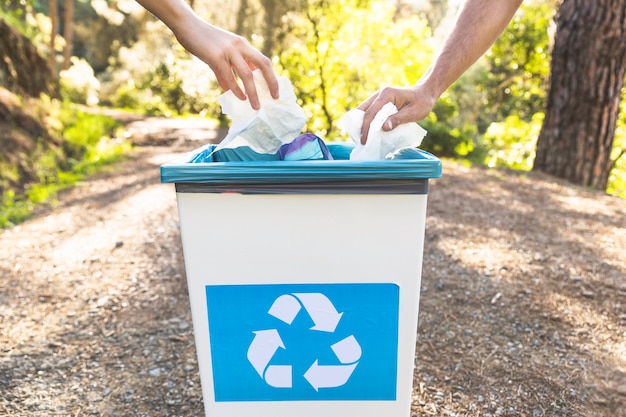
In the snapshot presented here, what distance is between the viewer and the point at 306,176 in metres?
1.10

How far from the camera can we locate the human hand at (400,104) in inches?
51.4

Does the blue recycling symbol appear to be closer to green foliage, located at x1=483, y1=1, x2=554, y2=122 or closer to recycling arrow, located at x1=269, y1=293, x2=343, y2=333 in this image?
recycling arrow, located at x1=269, y1=293, x2=343, y2=333

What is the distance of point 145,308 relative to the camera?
233 cm

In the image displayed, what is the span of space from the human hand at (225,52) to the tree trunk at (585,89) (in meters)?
3.78

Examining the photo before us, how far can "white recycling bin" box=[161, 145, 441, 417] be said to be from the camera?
3.67 feet

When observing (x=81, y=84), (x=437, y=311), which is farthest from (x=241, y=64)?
(x=81, y=84)

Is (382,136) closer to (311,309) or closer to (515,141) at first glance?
(311,309)

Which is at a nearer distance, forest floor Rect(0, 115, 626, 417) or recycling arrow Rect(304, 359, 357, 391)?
recycling arrow Rect(304, 359, 357, 391)

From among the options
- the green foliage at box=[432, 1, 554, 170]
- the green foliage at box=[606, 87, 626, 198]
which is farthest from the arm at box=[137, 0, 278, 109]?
the green foliage at box=[606, 87, 626, 198]

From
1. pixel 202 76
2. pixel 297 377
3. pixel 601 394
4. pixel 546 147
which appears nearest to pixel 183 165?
pixel 297 377

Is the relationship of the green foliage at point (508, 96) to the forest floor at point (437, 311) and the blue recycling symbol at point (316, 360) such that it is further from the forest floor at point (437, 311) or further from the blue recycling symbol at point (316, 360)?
the blue recycling symbol at point (316, 360)

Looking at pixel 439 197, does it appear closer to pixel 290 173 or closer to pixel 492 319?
pixel 492 319

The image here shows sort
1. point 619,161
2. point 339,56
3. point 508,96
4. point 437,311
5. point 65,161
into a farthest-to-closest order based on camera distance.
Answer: point 508,96 → point 619,161 → point 339,56 → point 65,161 → point 437,311

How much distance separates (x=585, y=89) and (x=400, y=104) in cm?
355
